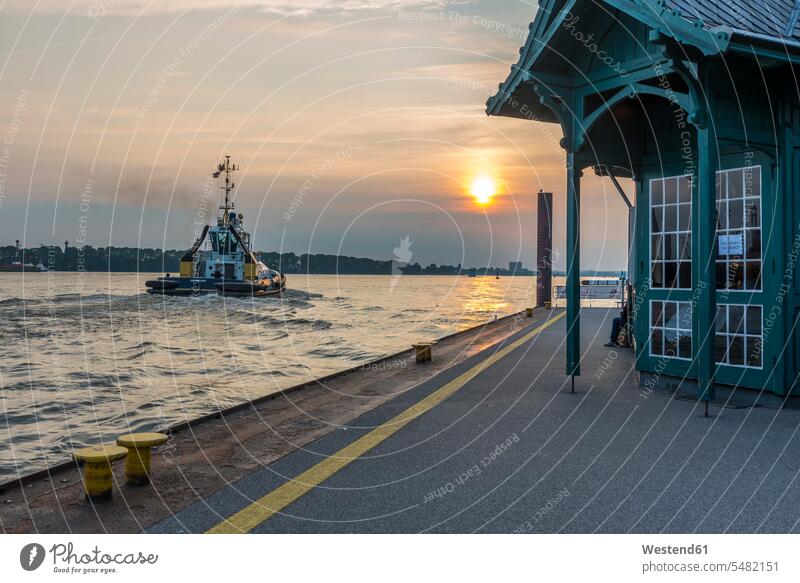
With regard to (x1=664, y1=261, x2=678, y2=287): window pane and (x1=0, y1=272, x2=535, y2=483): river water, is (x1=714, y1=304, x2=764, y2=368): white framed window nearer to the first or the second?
(x1=664, y1=261, x2=678, y2=287): window pane

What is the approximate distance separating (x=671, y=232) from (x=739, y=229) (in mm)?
1020

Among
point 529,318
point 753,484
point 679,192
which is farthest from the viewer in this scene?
point 529,318

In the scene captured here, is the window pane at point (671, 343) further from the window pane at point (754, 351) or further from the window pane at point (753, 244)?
the window pane at point (753, 244)

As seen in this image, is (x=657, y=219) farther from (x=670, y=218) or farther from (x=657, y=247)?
(x=657, y=247)

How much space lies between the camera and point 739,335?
9164 millimetres

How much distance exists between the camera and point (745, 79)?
880cm

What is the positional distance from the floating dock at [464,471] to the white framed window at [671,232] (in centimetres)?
165

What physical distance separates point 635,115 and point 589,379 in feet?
13.4

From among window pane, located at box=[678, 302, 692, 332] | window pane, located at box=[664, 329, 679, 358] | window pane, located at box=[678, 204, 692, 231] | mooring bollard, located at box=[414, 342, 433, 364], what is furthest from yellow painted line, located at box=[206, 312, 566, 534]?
mooring bollard, located at box=[414, 342, 433, 364]

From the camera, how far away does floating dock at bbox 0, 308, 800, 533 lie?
15.7 feet

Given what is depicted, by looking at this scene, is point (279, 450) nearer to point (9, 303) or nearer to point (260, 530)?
point (260, 530)

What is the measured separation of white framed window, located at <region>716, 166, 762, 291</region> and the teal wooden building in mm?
17

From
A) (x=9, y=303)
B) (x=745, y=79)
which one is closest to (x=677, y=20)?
(x=745, y=79)

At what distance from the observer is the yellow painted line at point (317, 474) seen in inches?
185
